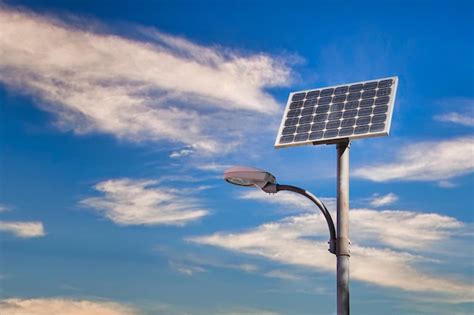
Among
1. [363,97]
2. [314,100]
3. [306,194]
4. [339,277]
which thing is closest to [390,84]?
[363,97]

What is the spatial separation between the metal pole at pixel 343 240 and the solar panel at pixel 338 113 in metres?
0.79

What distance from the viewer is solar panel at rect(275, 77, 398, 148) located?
32.0 feet

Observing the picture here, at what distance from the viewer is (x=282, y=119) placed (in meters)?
11.1

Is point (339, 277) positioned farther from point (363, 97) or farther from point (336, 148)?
point (363, 97)

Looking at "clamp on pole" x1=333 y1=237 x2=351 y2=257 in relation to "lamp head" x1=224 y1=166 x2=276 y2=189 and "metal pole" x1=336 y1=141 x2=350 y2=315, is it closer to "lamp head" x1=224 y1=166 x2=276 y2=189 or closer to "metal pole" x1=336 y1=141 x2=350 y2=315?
"metal pole" x1=336 y1=141 x2=350 y2=315

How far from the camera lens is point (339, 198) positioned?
354 inches

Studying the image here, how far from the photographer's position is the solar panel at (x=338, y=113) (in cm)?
976

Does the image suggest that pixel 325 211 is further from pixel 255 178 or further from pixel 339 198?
pixel 255 178

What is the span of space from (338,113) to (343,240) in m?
2.63

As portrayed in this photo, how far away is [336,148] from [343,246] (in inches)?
67.7

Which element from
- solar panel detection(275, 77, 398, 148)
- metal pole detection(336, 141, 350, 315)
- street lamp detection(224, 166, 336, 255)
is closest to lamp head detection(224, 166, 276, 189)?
street lamp detection(224, 166, 336, 255)

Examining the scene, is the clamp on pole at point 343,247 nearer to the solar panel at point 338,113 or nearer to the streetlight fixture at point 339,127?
the streetlight fixture at point 339,127

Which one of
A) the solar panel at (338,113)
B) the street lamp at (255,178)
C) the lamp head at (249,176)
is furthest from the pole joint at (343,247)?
the solar panel at (338,113)

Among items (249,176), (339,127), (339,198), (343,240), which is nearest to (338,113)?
(339,127)
